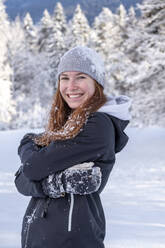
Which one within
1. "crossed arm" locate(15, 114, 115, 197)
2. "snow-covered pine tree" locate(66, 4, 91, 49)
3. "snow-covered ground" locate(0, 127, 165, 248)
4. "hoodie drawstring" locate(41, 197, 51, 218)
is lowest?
"snow-covered ground" locate(0, 127, 165, 248)

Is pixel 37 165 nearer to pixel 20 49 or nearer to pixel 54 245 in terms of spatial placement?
pixel 54 245

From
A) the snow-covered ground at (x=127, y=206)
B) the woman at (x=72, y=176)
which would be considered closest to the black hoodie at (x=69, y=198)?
the woman at (x=72, y=176)

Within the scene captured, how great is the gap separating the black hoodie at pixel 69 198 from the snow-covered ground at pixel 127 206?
2.21 metres

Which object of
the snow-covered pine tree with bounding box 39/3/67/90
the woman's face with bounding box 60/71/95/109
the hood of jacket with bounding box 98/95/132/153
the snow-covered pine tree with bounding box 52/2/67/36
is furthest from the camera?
the snow-covered pine tree with bounding box 39/3/67/90

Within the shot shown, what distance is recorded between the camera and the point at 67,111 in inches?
89.8

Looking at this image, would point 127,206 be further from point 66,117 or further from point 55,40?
point 55,40

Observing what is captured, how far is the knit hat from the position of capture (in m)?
2.10

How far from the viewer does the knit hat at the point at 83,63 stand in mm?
2104

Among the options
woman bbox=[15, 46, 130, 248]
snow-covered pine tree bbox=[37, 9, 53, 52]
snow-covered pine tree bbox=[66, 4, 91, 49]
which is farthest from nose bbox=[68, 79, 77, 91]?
snow-covered pine tree bbox=[37, 9, 53, 52]

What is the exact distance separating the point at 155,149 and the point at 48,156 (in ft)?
45.2

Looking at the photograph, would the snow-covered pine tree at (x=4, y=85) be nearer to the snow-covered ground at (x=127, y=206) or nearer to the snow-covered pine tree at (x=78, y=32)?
the snow-covered ground at (x=127, y=206)

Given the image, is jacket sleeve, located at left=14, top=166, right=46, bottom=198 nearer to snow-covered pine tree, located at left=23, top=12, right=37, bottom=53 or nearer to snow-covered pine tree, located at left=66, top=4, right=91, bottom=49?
snow-covered pine tree, located at left=66, top=4, right=91, bottom=49

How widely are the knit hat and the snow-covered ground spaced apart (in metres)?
2.52

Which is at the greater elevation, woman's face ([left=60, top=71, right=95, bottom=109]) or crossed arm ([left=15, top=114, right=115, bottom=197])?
woman's face ([left=60, top=71, right=95, bottom=109])
